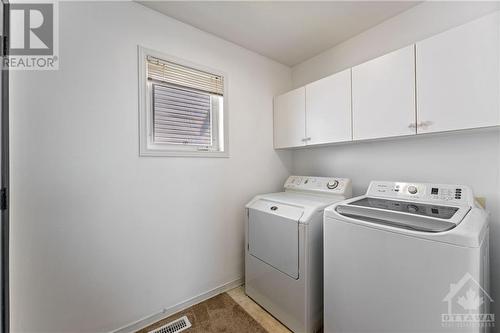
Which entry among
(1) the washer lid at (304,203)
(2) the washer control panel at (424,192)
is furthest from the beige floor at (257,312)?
(2) the washer control panel at (424,192)

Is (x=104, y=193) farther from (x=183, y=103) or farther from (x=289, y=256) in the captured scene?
(x=289, y=256)

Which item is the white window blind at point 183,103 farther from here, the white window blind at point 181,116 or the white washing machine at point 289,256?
the white washing machine at point 289,256

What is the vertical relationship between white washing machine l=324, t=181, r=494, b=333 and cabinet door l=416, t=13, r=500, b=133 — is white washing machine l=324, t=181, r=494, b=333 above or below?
below

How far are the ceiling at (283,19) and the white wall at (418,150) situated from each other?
13 centimetres

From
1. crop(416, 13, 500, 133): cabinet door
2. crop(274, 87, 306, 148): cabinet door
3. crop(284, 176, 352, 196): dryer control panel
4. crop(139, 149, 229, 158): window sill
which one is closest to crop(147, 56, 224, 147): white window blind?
crop(139, 149, 229, 158): window sill

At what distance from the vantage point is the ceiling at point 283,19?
5.26 ft

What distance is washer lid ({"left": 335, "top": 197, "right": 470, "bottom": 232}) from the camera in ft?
3.38

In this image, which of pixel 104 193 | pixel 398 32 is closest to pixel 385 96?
pixel 398 32

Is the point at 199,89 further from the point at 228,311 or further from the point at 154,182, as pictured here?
the point at 228,311

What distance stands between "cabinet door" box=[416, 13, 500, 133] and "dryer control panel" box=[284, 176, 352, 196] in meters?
0.71

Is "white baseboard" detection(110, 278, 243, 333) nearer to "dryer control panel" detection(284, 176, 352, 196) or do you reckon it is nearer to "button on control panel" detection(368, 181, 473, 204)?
"dryer control panel" detection(284, 176, 352, 196)

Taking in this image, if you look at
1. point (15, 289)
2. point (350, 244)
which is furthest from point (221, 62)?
point (15, 289)

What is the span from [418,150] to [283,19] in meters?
1.56

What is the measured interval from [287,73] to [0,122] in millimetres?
2550
